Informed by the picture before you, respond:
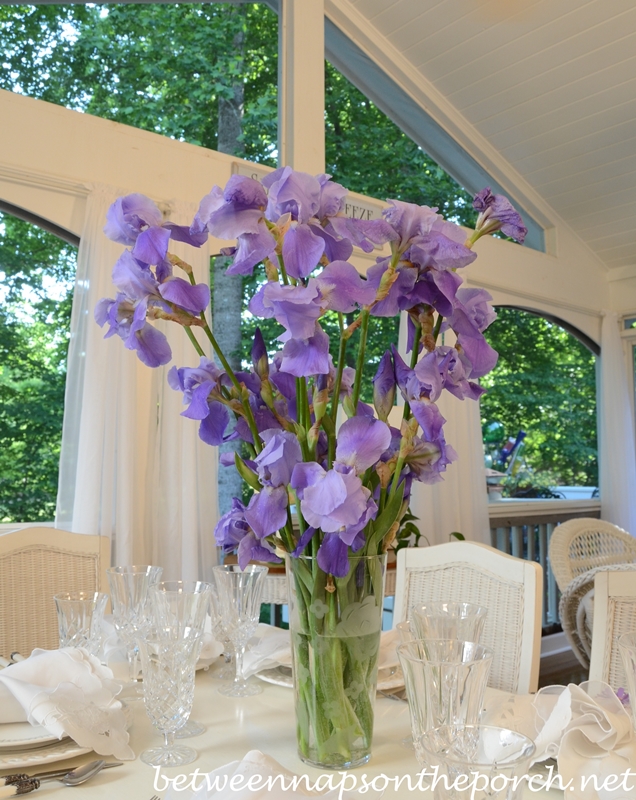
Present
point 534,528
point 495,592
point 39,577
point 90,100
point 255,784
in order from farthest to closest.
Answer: point 534,528 → point 90,100 → point 39,577 → point 495,592 → point 255,784

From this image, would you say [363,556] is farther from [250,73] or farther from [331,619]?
[250,73]

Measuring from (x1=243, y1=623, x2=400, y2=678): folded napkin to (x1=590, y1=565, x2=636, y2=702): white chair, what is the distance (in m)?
0.37

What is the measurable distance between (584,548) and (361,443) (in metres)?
2.85

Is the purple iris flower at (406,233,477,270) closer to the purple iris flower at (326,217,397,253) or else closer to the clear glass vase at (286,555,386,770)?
the purple iris flower at (326,217,397,253)

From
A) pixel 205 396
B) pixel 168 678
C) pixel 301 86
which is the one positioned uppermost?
pixel 301 86

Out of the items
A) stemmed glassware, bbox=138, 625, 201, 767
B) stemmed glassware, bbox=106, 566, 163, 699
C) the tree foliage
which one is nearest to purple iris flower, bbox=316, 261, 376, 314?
stemmed glassware, bbox=138, 625, 201, 767

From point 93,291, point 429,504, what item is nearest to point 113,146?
point 93,291

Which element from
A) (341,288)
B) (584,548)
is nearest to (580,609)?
(584,548)

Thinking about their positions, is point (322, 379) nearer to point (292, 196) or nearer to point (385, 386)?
point (385, 386)

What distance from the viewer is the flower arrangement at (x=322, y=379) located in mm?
926

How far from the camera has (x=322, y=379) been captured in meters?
1.01

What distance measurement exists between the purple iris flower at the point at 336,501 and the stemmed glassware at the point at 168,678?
290 mm

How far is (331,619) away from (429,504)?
3496mm

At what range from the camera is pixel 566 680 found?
444cm
